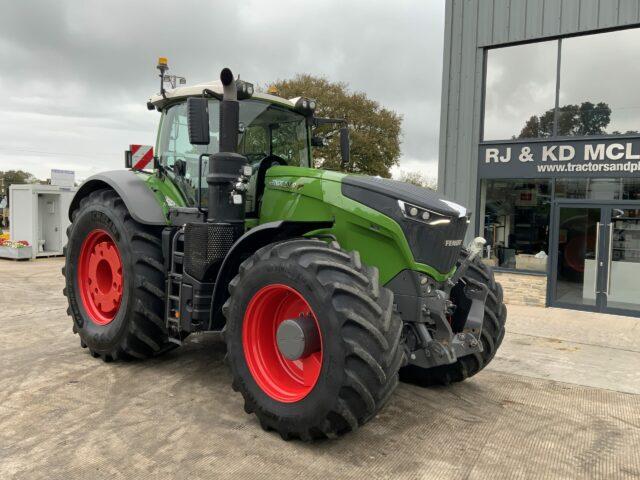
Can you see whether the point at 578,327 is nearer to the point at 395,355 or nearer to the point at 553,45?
the point at 553,45

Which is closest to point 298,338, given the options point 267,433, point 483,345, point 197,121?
point 267,433

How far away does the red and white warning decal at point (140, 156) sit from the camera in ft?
18.0

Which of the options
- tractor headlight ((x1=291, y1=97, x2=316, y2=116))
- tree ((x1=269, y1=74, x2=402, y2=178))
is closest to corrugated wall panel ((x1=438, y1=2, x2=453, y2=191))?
tractor headlight ((x1=291, y1=97, x2=316, y2=116))

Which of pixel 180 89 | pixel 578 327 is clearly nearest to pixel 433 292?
pixel 180 89

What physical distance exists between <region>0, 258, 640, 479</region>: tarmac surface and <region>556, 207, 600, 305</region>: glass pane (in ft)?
12.6

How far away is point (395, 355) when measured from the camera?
10.4 feet

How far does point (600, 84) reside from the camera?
958 cm

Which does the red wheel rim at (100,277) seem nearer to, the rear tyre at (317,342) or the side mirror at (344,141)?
the rear tyre at (317,342)

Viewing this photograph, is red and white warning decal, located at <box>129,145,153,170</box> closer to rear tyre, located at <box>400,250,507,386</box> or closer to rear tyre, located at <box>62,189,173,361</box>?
rear tyre, located at <box>62,189,173,361</box>

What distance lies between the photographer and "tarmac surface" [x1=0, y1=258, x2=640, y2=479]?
314 centimetres

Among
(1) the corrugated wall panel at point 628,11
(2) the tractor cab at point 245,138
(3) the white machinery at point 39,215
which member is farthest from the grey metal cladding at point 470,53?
(3) the white machinery at point 39,215

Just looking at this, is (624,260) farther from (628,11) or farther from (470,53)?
(470,53)

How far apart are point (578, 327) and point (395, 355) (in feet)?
19.7

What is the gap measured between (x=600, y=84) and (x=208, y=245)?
8.46m
